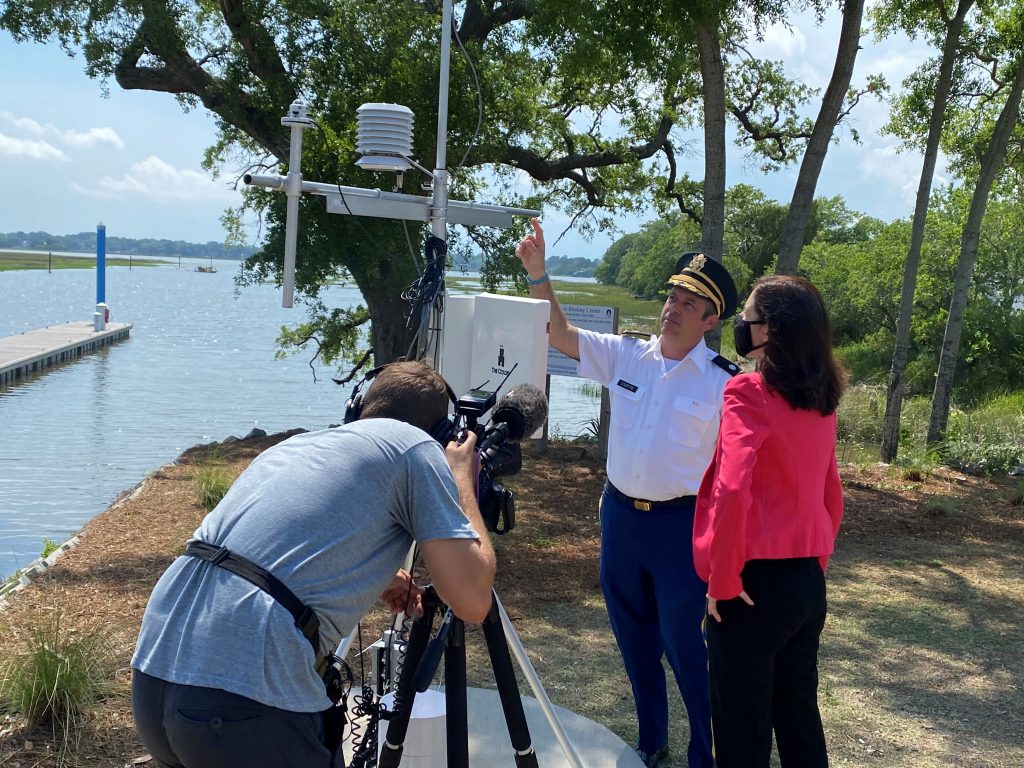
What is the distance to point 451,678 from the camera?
2.69m

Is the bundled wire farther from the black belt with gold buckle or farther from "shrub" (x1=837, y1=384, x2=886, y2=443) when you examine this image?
"shrub" (x1=837, y1=384, x2=886, y2=443)

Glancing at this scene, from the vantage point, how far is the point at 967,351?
22547 mm

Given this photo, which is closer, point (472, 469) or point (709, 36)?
point (472, 469)

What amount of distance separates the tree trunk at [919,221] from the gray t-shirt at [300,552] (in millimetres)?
10067

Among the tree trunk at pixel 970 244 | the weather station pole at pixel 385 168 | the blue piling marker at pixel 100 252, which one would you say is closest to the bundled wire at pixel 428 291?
the weather station pole at pixel 385 168

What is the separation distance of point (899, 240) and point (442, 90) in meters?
26.7

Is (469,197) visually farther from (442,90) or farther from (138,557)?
(442,90)

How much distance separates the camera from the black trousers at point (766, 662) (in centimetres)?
277

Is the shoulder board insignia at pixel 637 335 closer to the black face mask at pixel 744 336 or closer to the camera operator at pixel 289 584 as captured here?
the black face mask at pixel 744 336

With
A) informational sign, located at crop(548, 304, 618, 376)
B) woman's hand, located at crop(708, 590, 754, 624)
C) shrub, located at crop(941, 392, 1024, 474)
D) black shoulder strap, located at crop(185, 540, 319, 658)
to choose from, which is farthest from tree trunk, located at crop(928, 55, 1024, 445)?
black shoulder strap, located at crop(185, 540, 319, 658)

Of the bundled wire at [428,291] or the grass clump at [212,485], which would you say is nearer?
the bundled wire at [428,291]

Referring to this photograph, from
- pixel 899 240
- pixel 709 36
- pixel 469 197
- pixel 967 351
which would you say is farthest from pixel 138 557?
pixel 899 240

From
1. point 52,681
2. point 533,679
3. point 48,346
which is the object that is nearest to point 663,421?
point 533,679

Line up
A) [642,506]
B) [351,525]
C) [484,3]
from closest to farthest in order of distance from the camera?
[351,525] → [642,506] → [484,3]
